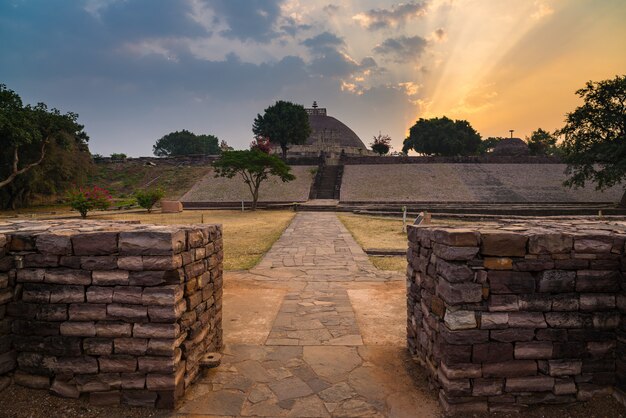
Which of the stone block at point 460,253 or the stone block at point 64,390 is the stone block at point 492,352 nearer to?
the stone block at point 460,253

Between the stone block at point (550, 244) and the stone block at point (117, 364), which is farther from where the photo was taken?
the stone block at point (117, 364)

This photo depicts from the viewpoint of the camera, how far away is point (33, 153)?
23.7 meters

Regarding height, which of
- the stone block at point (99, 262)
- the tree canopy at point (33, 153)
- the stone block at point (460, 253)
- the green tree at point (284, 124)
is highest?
the green tree at point (284, 124)

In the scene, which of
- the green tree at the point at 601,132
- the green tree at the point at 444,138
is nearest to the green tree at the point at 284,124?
the green tree at the point at 444,138

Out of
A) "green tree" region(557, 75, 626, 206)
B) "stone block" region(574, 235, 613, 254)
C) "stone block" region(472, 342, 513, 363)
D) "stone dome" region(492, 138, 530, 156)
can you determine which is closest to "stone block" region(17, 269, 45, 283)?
"stone block" region(472, 342, 513, 363)

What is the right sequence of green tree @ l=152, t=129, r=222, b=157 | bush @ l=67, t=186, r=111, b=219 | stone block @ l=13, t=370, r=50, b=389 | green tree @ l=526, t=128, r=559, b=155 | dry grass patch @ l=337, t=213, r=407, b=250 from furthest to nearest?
green tree @ l=152, t=129, r=222, b=157 < green tree @ l=526, t=128, r=559, b=155 < bush @ l=67, t=186, r=111, b=219 < dry grass patch @ l=337, t=213, r=407, b=250 < stone block @ l=13, t=370, r=50, b=389

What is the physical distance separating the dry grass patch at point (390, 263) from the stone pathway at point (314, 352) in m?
0.53

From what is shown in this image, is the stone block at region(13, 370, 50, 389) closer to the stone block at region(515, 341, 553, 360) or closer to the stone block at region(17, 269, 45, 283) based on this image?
the stone block at region(17, 269, 45, 283)

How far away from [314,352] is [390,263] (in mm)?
4624

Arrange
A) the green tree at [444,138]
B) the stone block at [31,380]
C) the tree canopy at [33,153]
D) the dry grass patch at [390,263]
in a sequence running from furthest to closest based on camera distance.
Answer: the green tree at [444,138], the tree canopy at [33,153], the dry grass patch at [390,263], the stone block at [31,380]

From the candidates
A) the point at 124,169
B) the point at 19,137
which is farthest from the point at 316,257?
the point at 124,169

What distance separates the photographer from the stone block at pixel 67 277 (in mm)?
2715

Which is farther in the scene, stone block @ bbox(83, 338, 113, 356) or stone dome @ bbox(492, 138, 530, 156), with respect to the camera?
stone dome @ bbox(492, 138, 530, 156)

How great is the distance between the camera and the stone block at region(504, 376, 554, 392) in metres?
2.62
